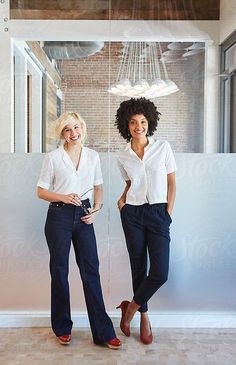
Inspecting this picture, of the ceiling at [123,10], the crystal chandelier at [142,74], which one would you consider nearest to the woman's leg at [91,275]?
the crystal chandelier at [142,74]

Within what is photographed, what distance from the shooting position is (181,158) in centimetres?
307

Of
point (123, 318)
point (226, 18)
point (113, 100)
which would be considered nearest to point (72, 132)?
point (113, 100)

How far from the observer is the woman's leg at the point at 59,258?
2.62m

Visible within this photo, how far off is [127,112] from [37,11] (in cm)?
98

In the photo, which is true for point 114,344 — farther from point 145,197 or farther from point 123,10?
point 123,10

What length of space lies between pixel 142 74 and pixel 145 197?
35.7 inches

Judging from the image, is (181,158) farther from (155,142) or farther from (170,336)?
(170,336)

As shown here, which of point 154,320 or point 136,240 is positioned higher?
point 136,240

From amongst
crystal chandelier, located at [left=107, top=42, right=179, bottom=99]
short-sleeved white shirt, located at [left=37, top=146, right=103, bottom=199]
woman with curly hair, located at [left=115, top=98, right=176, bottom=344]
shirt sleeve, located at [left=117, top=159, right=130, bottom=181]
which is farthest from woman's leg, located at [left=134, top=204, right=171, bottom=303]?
crystal chandelier, located at [left=107, top=42, right=179, bottom=99]

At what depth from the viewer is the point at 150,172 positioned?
8.88 ft

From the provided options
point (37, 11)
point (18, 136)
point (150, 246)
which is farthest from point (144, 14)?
point (150, 246)

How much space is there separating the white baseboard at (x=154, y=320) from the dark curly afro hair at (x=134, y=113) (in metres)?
1.27

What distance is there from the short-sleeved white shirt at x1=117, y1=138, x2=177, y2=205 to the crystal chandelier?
493 millimetres

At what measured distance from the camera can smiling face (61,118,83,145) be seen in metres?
2.68
